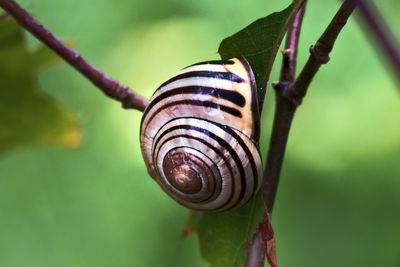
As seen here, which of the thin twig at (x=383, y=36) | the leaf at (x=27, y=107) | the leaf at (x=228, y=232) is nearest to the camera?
the thin twig at (x=383, y=36)

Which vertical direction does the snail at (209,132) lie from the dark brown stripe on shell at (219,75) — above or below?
below

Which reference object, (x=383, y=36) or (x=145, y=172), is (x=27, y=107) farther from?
(x=383, y=36)

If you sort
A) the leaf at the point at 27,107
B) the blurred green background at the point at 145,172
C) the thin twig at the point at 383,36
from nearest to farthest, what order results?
the thin twig at the point at 383,36 → the leaf at the point at 27,107 → the blurred green background at the point at 145,172

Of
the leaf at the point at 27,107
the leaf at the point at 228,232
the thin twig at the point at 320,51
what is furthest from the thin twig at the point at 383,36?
the leaf at the point at 27,107

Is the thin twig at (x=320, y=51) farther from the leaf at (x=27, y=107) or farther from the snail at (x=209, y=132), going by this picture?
the leaf at (x=27, y=107)

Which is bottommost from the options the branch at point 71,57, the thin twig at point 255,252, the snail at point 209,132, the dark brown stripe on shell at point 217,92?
the thin twig at point 255,252

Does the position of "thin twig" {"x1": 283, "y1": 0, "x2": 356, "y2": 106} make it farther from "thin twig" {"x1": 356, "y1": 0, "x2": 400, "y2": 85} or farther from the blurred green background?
the blurred green background

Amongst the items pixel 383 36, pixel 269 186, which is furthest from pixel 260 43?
pixel 383 36
